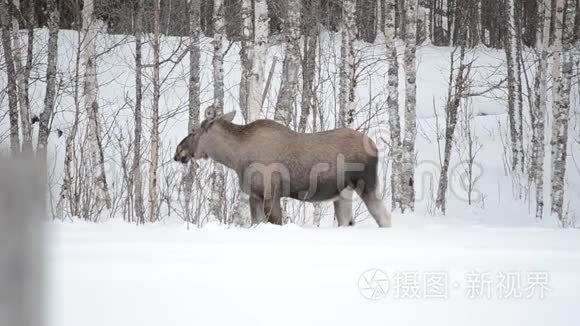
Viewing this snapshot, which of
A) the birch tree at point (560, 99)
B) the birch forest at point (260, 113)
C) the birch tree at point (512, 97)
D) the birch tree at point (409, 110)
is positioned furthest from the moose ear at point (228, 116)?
the birch tree at point (512, 97)

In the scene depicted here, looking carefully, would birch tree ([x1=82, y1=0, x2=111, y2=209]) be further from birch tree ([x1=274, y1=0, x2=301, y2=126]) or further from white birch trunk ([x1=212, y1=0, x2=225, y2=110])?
birch tree ([x1=274, y1=0, x2=301, y2=126])

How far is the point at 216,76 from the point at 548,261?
9311 millimetres

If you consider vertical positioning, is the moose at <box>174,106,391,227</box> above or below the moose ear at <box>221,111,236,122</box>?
below

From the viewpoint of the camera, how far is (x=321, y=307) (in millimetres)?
3254

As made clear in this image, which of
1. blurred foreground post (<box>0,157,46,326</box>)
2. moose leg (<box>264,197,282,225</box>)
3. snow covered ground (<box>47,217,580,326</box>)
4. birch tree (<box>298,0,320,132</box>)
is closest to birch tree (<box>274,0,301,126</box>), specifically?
birch tree (<box>298,0,320,132</box>)

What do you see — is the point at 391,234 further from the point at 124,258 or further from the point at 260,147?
the point at 260,147

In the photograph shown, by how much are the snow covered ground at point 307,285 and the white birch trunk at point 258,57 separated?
6.11 m

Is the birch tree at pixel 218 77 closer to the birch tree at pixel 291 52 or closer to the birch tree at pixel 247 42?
the birch tree at pixel 247 42

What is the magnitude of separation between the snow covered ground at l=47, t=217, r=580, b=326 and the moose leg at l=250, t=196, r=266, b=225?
12.2ft

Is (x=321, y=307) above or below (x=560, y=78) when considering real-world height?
below

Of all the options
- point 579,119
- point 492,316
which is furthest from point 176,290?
point 579,119

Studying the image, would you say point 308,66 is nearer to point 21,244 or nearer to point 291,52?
point 291,52

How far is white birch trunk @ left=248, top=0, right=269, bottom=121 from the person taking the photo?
34.2ft

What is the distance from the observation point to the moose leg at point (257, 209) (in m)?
8.27
